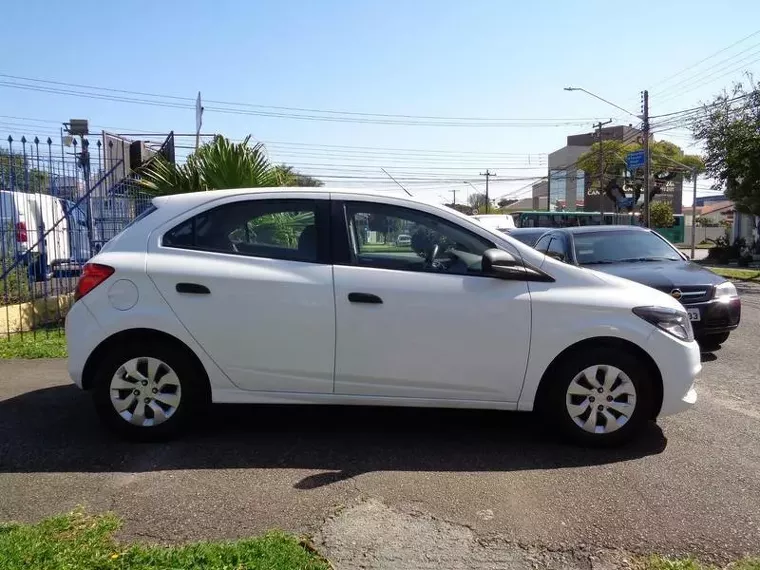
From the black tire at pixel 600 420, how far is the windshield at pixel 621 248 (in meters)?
4.10

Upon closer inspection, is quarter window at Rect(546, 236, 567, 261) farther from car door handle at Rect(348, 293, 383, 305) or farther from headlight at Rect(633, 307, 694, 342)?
car door handle at Rect(348, 293, 383, 305)

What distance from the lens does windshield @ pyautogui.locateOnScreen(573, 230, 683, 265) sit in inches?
332

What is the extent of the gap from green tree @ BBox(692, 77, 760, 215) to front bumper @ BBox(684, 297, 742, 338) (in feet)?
57.0

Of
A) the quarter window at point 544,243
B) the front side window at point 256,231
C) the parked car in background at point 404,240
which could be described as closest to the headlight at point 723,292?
the quarter window at point 544,243

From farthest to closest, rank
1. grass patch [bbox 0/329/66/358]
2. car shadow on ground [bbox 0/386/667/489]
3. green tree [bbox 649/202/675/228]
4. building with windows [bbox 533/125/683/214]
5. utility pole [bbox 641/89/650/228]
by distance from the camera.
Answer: building with windows [bbox 533/125/683/214] → green tree [bbox 649/202/675/228] → utility pole [bbox 641/89/650/228] → grass patch [bbox 0/329/66/358] → car shadow on ground [bbox 0/386/667/489]

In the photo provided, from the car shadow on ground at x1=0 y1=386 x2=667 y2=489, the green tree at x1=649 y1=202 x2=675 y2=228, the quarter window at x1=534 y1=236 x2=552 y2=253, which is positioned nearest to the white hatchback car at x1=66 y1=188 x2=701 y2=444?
the car shadow on ground at x1=0 y1=386 x2=667 y2=489

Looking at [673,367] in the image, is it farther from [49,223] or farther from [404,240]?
[49,223]

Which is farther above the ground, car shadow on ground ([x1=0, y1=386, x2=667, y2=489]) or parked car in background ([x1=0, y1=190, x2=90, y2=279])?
parked car in background ([x1=0, y1=190, x2=90, y2=279])

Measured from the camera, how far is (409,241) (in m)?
4.57

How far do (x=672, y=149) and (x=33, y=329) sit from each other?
227 ft

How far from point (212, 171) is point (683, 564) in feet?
26.4

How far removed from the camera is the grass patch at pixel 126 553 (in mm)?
2891

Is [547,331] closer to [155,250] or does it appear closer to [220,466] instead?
[220,466]

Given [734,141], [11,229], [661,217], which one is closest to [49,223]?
[11,229]
